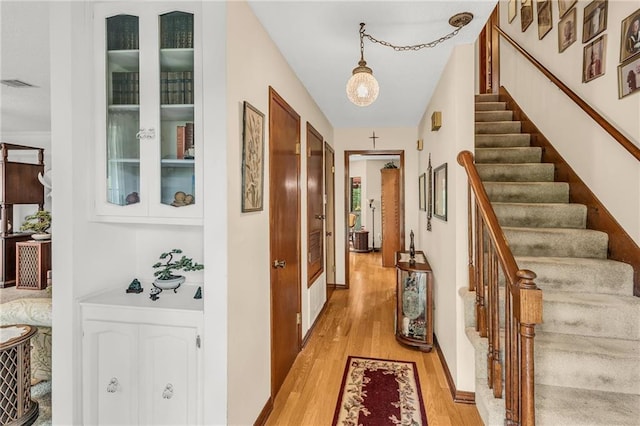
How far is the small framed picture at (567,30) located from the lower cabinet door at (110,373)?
3630 millimetres

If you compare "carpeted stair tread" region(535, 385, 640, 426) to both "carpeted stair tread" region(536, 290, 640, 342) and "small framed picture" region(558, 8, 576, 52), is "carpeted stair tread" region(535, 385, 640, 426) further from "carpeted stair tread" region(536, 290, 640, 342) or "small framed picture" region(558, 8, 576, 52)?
"small framed picture" region(558, 8, 576, 52)

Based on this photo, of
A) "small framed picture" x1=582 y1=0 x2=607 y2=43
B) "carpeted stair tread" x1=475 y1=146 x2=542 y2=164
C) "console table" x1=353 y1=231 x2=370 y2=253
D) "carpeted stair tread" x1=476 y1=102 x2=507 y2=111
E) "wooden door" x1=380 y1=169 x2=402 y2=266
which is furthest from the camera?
"console table" x1=353 y1=231 x2=370 y2=253

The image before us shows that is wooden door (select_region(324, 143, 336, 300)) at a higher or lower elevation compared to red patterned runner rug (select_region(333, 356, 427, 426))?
higher

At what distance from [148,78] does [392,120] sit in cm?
350

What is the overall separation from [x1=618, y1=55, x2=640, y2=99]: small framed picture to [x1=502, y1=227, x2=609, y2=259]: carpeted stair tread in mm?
909

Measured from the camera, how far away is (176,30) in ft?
5.61

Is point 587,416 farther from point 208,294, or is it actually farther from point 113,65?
point 113,65

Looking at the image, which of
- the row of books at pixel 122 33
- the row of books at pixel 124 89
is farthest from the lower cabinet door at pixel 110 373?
the row of books at pixel 122 33

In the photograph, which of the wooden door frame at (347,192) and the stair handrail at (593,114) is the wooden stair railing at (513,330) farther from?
the wooden door frame at (347,192)

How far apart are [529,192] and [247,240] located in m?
2.40

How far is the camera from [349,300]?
4.70 metres

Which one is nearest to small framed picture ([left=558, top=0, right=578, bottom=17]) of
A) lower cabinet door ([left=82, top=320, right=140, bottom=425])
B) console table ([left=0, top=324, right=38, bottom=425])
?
lower cabinet door ([left=82, top=320, right=140, bottom=425])

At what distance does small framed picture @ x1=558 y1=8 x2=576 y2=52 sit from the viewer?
2.50 m

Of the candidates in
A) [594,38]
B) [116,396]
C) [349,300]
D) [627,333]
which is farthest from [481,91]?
[116,396]
